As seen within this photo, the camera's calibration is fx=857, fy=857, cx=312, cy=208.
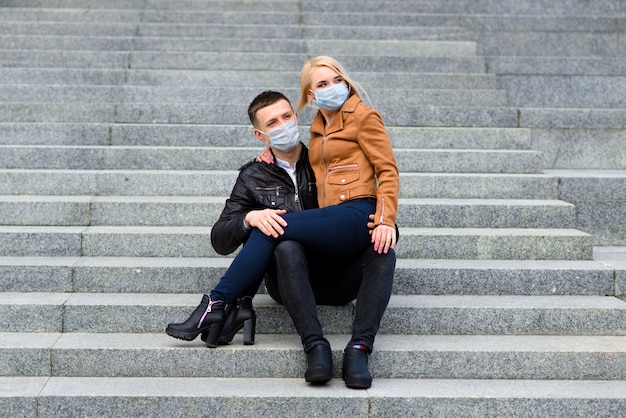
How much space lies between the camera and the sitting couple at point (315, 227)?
4160mm

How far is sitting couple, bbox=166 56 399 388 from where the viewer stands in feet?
13.6

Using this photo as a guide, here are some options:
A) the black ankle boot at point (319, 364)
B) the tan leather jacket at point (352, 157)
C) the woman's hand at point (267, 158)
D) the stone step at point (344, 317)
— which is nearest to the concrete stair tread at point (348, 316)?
the stone step at point (344, 317)

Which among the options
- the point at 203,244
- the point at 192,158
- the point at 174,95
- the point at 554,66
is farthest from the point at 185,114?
the point at 554,66

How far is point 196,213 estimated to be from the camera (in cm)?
561

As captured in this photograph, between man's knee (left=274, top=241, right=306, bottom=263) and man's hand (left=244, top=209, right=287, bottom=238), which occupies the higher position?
man's hand (left=244, top=209, right=287, bottom=238)

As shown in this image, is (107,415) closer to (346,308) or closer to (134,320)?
(134,320)

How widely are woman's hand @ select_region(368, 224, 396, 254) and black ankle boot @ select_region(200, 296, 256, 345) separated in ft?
2.34

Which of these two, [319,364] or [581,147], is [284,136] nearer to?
[319,364]

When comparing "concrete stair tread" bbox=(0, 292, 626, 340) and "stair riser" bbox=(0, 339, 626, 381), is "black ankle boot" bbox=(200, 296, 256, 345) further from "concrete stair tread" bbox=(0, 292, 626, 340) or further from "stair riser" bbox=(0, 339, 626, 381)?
"concrete stair tread" bbox=(0, 292, 626, 340)

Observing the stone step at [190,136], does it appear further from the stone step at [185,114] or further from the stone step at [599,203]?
the stone step at [599,203]

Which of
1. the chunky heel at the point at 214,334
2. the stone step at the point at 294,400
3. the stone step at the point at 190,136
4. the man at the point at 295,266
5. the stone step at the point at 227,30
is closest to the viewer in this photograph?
the stone step at the point at 294,400

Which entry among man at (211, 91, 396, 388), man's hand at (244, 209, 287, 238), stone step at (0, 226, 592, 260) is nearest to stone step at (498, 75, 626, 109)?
stone step at (0, 226, 592, 260)

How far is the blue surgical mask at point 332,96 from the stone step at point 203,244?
1.14m

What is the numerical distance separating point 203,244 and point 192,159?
1.15 metres
